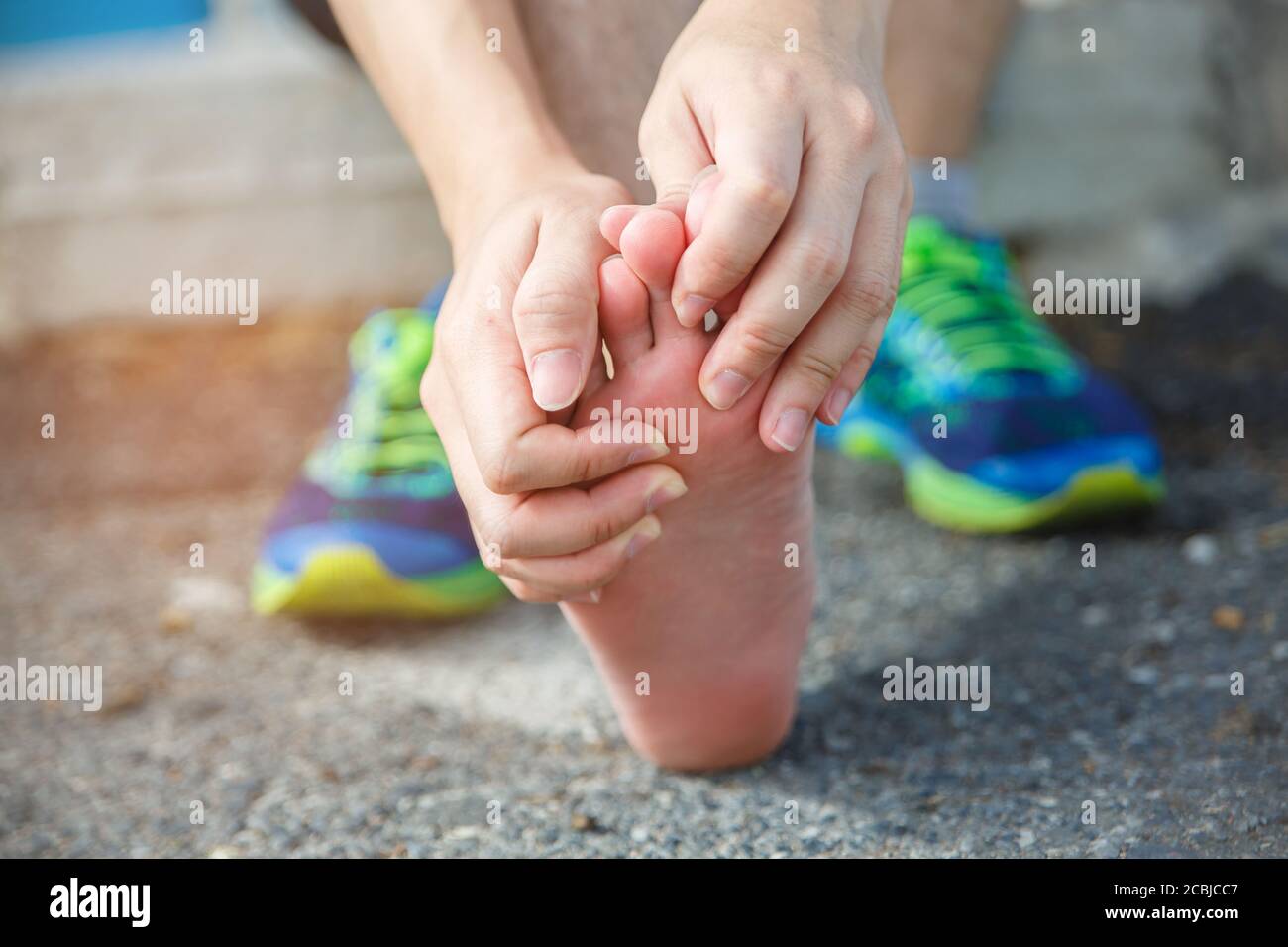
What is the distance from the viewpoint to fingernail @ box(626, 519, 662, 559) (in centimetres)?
68

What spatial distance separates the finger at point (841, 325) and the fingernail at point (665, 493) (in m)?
0.05

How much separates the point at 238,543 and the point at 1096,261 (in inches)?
49.4

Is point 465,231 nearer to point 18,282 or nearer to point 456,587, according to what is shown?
point 456,587

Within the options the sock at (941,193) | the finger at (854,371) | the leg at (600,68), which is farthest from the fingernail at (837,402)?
the sock at (941,193)

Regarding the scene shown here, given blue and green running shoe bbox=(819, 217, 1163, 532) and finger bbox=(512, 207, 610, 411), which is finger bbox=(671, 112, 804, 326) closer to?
finger bbox=(512, 207, 610, 411)

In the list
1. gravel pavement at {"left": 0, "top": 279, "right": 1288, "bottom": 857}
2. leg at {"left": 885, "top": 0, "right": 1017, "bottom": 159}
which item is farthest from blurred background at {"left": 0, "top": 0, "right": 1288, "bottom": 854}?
leg at {"left": 885, "top": 0, "right": 1017, "bottom": 159}

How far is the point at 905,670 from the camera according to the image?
927mm

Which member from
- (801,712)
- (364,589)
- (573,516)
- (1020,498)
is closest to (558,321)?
(573,516)

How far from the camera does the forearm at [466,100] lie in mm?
746

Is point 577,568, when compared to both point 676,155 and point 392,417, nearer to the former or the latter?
point 676,155

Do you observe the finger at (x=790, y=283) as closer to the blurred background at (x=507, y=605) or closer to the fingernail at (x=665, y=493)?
the fingernail at (x=665, y=493)

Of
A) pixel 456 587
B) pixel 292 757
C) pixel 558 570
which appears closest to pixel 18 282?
pixel 456 587

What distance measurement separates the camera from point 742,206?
1.98 feet

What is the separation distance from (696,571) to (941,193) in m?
→ 0.70
